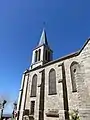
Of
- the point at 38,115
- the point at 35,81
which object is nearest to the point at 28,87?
the point at 35,81

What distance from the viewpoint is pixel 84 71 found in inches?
450

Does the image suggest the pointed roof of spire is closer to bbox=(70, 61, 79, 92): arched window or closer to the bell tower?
the bell tower

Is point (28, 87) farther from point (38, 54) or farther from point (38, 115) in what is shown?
point (38, 54)

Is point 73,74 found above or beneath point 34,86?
above

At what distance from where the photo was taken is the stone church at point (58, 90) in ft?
36.0

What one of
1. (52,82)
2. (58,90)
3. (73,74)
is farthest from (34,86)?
(73,74)

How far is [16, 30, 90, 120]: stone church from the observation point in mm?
10981

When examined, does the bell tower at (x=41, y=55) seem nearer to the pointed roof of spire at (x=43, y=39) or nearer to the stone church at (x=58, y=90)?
the pointed roof of spire at (x=43, y=39)

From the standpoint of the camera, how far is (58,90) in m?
14.8

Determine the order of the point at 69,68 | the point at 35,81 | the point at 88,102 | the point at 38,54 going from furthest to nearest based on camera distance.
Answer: the point at 38,54 → the point at 35,81 → the point at 69,68 → the point at 88,102

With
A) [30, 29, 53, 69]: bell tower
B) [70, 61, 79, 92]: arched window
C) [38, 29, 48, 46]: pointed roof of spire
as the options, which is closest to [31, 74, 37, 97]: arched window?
[30, 29, 53, 69]: bell tower

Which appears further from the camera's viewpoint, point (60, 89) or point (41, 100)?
point (41, 100)

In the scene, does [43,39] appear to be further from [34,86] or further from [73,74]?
[73,74]

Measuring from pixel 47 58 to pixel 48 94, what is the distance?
476 inches
